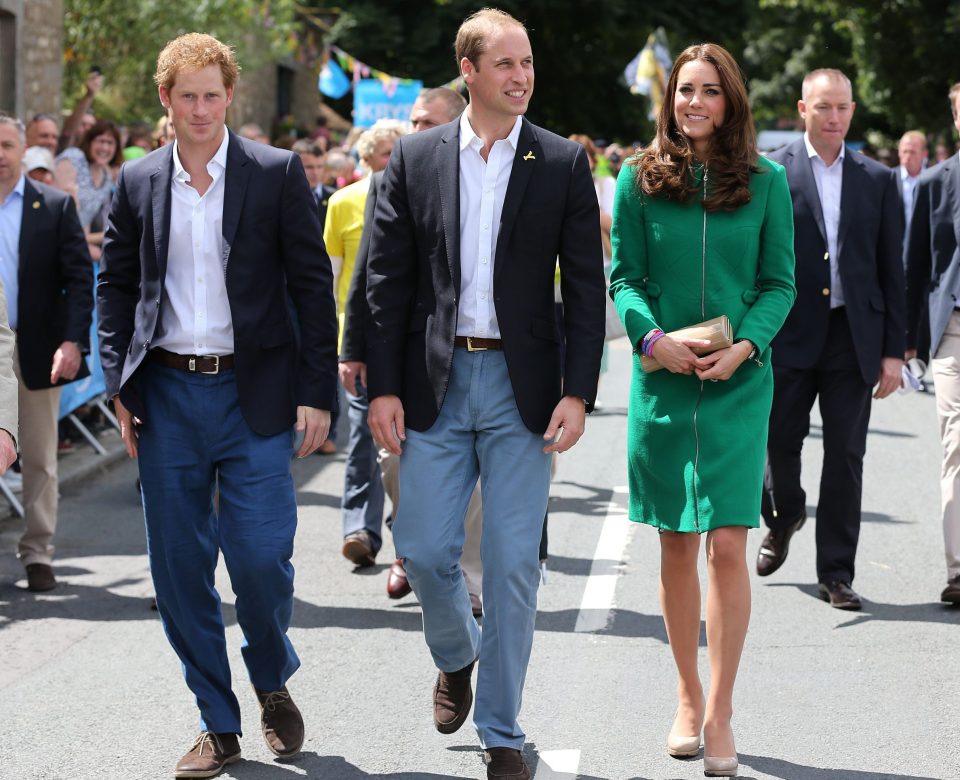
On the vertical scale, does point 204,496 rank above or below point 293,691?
above

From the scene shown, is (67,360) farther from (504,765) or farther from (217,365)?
(504,765)

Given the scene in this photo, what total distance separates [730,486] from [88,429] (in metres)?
7.85

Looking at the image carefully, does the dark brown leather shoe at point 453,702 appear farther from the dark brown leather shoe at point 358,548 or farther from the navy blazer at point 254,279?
the dark brown leather shoe at point 358,548

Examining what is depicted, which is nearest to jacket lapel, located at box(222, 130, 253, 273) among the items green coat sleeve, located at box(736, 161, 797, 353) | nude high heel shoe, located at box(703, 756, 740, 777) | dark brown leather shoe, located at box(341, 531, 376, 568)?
green coat sleeve, located at box(736, 161, 797, 353)

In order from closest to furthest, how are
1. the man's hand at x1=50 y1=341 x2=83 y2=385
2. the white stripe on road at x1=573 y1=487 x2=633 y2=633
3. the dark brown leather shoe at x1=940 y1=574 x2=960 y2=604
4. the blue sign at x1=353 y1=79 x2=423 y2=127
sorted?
the white stripe on road at x1=573 y1=487 x2=633 y2=633
the dark brown leather shoe at x1=940 y1=574 x2=960 y2=604
the man's hand at x1=50 y1=341 x2=83 y2=385
the blue sign at x1=353 y1=79 x2=423 y2=127

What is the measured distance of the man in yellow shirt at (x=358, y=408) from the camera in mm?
7785

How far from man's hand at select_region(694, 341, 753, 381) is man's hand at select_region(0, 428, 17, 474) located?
2.09 meters

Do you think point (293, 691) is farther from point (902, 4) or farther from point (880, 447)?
point (902, 4)

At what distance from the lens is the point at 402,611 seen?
702cm

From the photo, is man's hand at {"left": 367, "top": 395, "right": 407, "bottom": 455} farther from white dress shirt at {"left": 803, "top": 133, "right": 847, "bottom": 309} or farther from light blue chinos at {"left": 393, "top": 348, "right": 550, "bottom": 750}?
white dress shirt at {"left": 803, "top": 133, "right": 847, "bottom": 309}

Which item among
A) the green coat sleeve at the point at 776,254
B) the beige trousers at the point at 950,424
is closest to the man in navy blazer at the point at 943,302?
the beige trousers at the point at 950,424

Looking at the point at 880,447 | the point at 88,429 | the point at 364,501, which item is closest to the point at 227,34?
the point at 88,429

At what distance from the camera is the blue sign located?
2458 centimetres

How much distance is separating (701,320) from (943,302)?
2592mm
